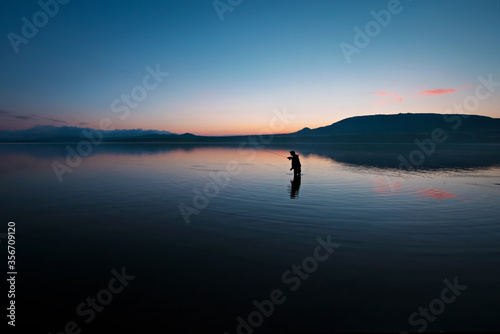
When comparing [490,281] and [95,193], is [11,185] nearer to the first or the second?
[95,193]

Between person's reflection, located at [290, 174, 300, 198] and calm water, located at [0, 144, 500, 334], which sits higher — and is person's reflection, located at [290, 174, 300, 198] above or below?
above

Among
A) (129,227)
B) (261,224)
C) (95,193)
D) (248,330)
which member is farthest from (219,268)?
(95,193)

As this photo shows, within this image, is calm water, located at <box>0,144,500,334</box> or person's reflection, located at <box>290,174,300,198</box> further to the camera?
person's reflection, located at <box>290,174,300,198</box>

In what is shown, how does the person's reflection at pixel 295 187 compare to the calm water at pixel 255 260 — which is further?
the person's reflection at pixel 295 187

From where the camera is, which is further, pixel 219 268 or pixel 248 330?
pixel 219 268

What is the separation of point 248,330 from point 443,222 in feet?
31.6

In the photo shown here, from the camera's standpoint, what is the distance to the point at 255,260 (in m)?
7.16

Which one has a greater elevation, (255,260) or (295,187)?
(295,187)

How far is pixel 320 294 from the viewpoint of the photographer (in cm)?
565

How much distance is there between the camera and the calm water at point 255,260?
A: 4957 millimetres

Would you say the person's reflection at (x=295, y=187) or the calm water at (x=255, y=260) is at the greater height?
the person's reflection at (x=295, y=187)

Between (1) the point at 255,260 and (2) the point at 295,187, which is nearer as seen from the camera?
(1) the point at 255,260

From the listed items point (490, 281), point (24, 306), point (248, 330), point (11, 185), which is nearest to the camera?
point (248, 330)

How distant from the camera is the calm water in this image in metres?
4.96
